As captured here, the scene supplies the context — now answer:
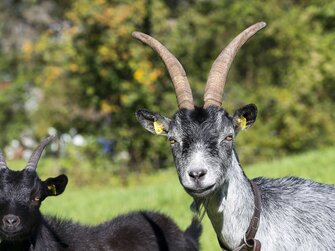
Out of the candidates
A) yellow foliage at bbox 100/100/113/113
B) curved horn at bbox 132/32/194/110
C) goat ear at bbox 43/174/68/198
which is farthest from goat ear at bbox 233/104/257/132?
yellow foliage at bbox 100/100/113/113

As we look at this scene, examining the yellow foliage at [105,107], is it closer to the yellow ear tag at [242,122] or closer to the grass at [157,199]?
the grass at [157,199]

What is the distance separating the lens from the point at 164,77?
2302cm

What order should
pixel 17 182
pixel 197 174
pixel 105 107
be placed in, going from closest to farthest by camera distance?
pixel 197 174
pixel 17 182
pixel 105 107

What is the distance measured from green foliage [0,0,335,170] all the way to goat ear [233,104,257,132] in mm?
16412

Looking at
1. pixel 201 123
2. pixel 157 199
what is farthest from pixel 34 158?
pixel 157 199

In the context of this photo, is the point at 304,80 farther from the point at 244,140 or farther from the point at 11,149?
the point at 11,149

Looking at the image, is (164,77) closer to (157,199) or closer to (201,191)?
(157,199)

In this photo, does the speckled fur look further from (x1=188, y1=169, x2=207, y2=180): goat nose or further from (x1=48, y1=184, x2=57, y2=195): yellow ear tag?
(x1=48, y1=184, x2=57, y2=195): yellow ear tag

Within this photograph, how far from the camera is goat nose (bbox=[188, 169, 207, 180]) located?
16.4 feet

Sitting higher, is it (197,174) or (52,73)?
(52,73)

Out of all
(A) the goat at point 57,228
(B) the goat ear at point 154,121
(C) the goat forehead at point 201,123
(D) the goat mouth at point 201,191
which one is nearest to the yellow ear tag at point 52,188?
(A) the goat at point 57,228

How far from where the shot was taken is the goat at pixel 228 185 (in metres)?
5.15

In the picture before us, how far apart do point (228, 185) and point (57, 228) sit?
2617 millimetres

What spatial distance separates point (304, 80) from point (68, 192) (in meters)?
8.60
